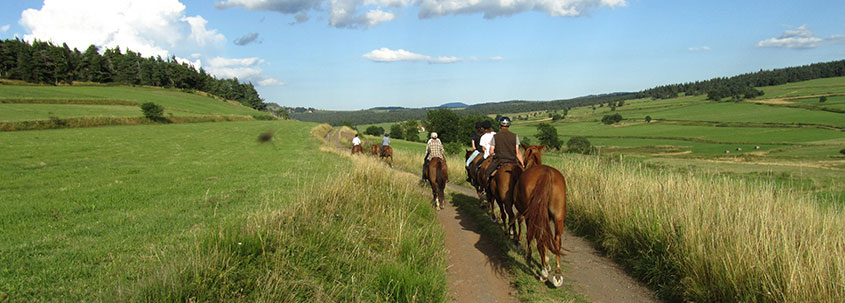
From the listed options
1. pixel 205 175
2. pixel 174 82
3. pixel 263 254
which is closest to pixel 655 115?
pixel 205 175

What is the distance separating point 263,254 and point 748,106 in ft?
341

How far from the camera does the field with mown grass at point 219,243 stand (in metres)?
4.21

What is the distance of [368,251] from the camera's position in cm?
557

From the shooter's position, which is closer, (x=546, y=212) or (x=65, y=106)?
(x=546, y=212)

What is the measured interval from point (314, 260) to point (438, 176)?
21.6ft

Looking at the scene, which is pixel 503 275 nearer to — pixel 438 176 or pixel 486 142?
pixel 486 142

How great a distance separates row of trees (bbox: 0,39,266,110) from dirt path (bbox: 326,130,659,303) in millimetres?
49249

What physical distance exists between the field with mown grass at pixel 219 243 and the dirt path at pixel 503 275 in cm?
45

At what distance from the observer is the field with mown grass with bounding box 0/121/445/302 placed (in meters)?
4.21

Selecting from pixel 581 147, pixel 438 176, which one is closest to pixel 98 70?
pixel 581 147

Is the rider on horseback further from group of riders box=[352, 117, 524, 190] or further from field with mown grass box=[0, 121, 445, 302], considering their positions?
field with mown grass box=[0, 121, 445, 302]

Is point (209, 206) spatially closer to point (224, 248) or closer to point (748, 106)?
point (224, 248)

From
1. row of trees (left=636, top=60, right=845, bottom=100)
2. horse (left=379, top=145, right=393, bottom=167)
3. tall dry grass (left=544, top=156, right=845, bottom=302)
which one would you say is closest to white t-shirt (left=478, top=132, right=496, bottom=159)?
tall dry grass (left=544, top=156, right=845, bottom=302)

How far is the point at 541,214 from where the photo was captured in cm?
577
